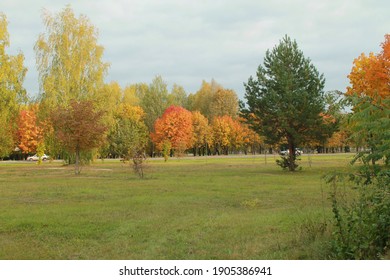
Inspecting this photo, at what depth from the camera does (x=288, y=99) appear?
33156mm

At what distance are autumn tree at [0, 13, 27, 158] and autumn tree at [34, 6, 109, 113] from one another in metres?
3.59

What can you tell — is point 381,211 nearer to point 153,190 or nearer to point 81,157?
point 153,190

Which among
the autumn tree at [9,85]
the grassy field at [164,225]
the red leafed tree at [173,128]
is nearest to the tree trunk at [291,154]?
the grassy field at [164,225]

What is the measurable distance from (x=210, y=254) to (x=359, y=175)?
3115 millimetres

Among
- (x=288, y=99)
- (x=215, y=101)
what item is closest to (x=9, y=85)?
(x=288, y=99)

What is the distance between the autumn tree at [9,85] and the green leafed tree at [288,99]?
2110cm

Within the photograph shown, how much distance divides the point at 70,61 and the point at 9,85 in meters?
7.37

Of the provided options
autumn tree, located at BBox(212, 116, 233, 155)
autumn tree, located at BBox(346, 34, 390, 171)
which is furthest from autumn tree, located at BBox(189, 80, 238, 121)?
autumn tree, located at BBox(346, 34, 390, 171)

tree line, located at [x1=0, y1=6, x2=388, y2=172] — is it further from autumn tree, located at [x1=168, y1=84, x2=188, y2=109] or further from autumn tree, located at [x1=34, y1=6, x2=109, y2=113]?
autumn tree, located at [x1=168, y1=84, x2=188, y2=109]

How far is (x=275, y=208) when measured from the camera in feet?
48.8

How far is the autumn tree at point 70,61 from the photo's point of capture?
45312mm

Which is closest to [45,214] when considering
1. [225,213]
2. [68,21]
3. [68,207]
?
[68,207]

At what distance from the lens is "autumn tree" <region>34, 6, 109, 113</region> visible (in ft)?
149

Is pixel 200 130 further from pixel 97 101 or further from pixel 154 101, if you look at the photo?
pixel 97 101
